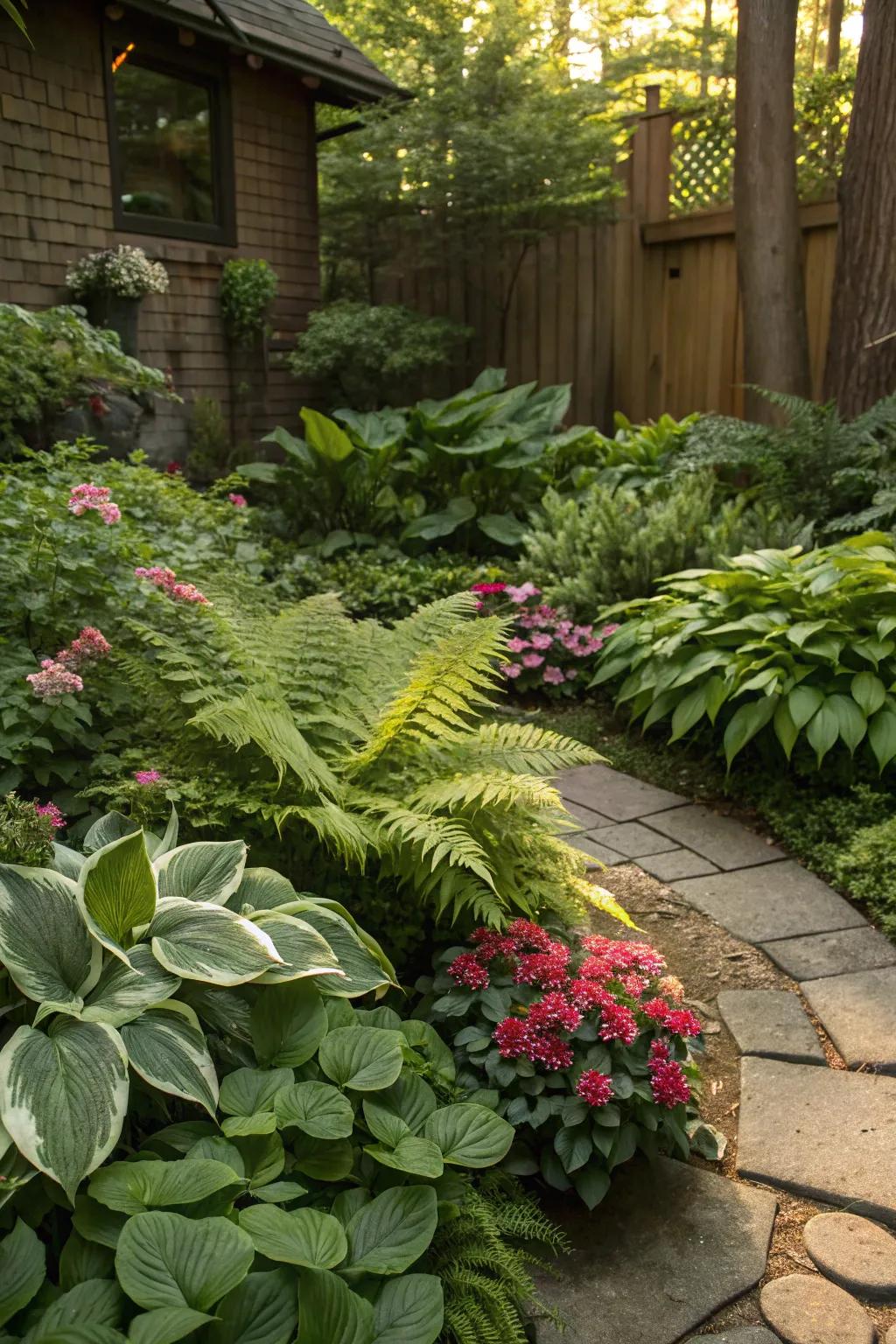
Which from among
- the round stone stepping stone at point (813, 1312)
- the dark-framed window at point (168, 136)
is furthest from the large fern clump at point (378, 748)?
the dark-framed window at point (168, 136)

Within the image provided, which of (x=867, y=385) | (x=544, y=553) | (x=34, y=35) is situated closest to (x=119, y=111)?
(x=34, y=35)

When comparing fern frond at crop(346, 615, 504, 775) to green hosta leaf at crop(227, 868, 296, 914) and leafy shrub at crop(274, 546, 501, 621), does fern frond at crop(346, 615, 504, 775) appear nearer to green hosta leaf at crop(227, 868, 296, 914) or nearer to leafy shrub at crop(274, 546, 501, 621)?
green hosta leaf at crop(227, 868, 296, 914)

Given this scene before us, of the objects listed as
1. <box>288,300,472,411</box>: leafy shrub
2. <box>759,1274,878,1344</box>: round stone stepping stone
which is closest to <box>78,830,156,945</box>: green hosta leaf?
<box>759,1274,878,1344</box>: round stone stepping stone

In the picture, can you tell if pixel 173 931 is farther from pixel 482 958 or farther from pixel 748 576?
pixel 748 576

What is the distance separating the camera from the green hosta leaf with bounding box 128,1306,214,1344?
126cm

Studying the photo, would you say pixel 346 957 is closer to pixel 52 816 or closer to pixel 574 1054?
pixel 574 1054

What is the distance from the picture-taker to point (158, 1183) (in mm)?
1471

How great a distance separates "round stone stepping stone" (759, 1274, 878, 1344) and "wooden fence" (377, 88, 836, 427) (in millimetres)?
6576

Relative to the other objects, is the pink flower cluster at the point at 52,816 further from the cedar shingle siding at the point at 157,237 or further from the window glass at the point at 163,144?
the window glass at the point at 163,144

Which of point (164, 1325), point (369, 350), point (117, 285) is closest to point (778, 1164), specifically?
point (164, 1325)

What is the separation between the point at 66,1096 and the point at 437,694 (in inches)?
48.4

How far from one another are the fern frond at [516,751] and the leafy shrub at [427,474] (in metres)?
3.32

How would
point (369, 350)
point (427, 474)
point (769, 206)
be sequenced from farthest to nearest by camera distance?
point (369, 350) → point (769, 206) → point (427, 474)

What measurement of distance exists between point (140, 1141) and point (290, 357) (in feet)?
24.3
